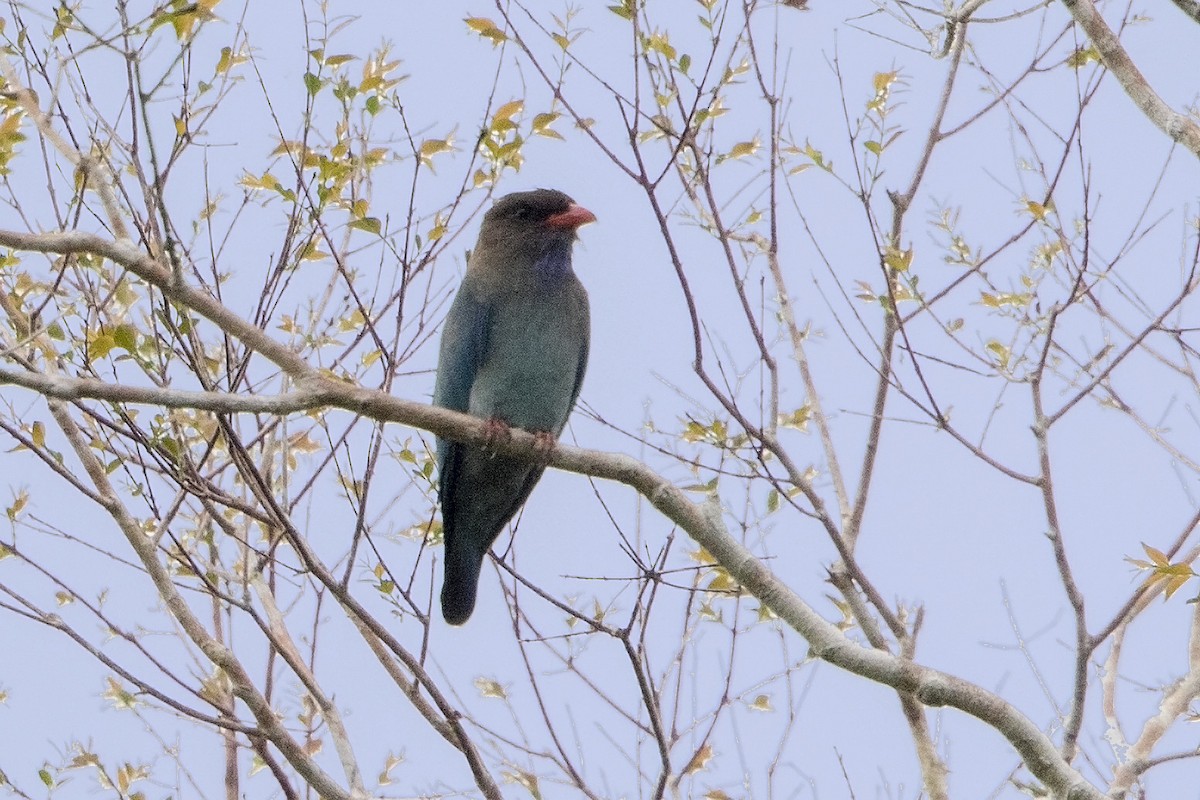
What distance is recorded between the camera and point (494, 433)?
5.23 m

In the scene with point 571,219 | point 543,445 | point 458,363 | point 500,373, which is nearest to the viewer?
point 543,445

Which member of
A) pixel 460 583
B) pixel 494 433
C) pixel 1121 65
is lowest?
pixel 494 433

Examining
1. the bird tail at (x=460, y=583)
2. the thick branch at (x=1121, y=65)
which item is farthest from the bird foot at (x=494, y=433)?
the thick branch at (x=1121, y=65)

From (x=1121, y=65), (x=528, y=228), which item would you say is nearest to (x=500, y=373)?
(x=528, y=228)

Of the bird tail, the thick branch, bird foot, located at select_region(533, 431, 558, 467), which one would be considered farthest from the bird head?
the thick branch

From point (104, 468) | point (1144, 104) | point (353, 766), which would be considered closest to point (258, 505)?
point (104, 468)

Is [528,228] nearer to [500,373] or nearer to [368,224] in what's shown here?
[500,373]

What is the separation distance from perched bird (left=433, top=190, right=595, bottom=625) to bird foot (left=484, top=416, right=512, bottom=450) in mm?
339

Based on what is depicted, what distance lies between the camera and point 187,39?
16.6ft

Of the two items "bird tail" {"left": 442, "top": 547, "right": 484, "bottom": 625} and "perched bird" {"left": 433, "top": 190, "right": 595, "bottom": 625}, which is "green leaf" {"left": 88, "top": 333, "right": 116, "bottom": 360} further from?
"bird tail" {"left": 442, "top": 547, "right": 484, "bottom": 625}

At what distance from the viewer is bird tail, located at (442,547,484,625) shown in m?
6.63

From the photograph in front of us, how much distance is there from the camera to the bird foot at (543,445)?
499 cm

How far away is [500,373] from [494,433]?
3.83 feet

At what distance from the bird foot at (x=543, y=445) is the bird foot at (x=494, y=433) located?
11 cm
